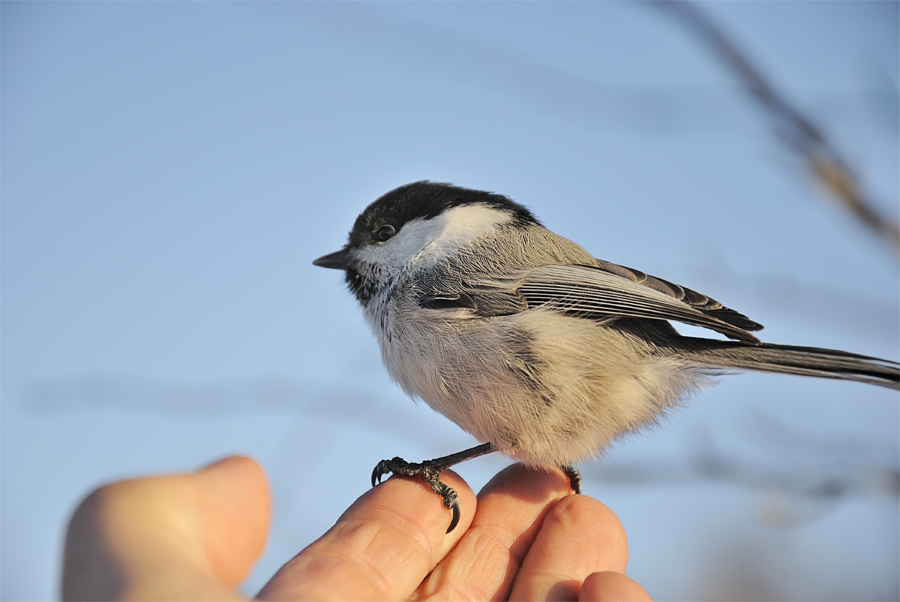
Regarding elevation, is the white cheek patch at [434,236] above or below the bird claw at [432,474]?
above

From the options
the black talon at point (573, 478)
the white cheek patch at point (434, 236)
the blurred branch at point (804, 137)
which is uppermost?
the blurred branch at point (804, 137)

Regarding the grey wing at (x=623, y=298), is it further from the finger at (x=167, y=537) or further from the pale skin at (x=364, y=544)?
the finger at (x=167, y=537)

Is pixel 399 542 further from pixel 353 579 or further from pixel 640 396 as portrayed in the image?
pixel 640 396

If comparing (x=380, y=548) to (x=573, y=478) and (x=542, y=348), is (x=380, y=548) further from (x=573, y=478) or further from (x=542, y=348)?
(x=573, y=478)

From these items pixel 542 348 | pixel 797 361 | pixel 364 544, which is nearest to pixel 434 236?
pixel 542 348

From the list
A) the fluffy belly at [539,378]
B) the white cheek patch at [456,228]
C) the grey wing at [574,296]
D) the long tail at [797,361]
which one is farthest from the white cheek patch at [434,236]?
the long tail at [797,361]

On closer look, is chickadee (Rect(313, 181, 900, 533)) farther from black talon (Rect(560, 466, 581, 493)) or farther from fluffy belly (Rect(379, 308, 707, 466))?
black talon (Rect(560, 466, 581, 493))
